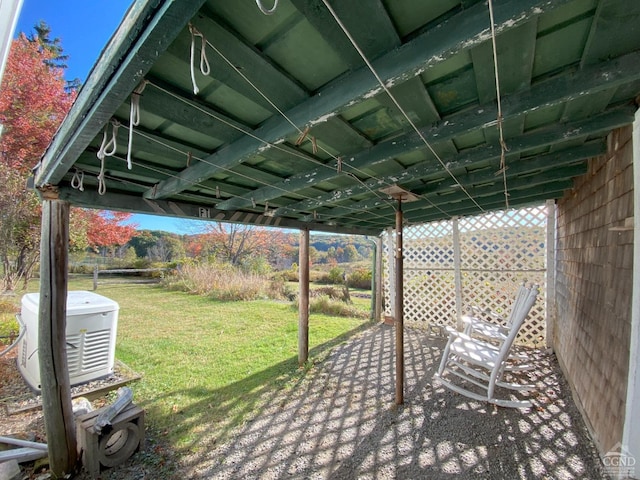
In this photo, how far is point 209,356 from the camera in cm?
376

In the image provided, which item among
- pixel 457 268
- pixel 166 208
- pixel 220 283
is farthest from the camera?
pixel 220 283

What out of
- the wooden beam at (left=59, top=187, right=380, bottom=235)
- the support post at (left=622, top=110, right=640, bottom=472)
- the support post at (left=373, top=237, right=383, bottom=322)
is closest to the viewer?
the support post at (left=622, top=110, right=640, bottom=472)

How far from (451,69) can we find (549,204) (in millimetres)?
3983

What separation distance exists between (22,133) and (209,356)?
236 inches

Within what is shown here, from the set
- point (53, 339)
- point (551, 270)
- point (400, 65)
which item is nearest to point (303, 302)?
point (53, 339)

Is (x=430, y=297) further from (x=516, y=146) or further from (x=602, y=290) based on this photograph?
(x=516, y=146)

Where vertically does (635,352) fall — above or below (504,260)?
below

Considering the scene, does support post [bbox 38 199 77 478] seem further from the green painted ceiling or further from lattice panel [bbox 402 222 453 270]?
lattice panel [bbox 402 222 453 270]

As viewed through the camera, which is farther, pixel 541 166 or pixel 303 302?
pixel 303 302

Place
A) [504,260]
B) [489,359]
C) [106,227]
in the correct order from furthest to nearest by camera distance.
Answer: [106,227] → [504,260] → [489,359]

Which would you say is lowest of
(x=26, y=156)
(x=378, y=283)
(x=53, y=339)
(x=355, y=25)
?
(x=378, y=283)

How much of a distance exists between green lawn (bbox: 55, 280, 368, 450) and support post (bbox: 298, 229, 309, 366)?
21 cm

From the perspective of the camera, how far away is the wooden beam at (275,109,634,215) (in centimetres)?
138

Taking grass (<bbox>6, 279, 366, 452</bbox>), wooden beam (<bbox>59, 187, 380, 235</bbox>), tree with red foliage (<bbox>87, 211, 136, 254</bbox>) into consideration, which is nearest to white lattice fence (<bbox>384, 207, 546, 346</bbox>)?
grass (<bbox>6, 279, 366, 452</bbox>)
